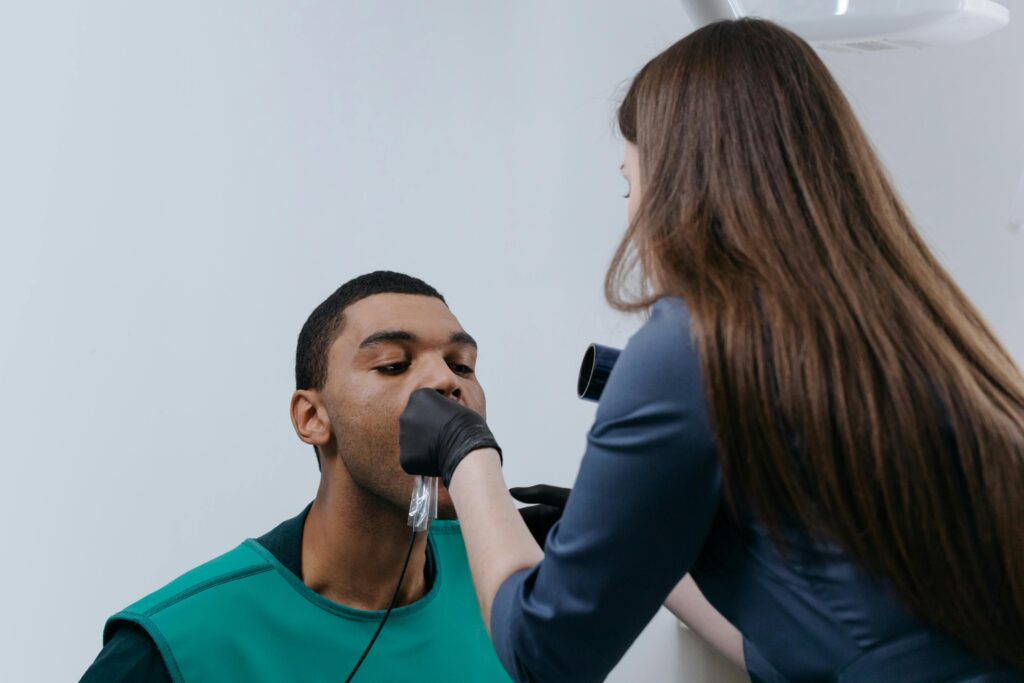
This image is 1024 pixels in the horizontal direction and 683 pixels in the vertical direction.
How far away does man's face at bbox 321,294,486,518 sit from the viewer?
55.5 inches

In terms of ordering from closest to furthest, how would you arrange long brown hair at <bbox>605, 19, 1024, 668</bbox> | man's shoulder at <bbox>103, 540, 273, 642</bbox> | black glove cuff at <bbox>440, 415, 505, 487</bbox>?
1. long brown hair at <bbox>605, 19, 1024, 668</bbox>
2. black glove cuff at <bbox>440, 415, 505, 487</bbox>
3. man's shoulder at <bbox>103, 540, 273, 642</bbox>

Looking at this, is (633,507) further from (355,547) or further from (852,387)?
(355,547)

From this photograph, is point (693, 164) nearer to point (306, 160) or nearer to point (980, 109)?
point (306, 160)

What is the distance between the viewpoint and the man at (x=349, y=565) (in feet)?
4.12

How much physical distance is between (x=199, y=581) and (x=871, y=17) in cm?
104

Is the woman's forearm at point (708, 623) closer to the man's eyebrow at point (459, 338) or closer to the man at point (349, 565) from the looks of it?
the man at point (349, 565)

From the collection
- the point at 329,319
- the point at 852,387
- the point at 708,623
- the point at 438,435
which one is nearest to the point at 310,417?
the point at 329,319

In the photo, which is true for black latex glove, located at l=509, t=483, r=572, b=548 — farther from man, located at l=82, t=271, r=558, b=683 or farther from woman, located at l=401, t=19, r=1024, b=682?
woman, located at l=401, t=19, r=1024, b=682

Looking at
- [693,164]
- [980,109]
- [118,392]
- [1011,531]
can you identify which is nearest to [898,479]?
[1011,531]

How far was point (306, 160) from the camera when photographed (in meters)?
1.72

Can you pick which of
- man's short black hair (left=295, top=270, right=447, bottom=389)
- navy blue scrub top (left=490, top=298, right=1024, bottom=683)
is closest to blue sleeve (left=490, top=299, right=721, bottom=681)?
navy blue scrub top (left=490, top=298, right=1024, bottom=683)

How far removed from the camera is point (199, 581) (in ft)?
4.27

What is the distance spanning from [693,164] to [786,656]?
393 millimetres

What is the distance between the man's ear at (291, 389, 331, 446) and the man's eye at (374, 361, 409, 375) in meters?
0.11
